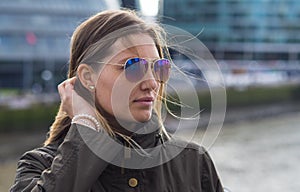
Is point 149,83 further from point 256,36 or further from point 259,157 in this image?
point 256,36

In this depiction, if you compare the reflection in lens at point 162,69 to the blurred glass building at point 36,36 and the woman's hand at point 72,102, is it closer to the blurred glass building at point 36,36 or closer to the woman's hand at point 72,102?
the woman's hand at point 72,102

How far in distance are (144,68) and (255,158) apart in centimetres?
854

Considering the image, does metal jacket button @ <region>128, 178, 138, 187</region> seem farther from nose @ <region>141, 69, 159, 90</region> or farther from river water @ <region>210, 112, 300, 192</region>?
river water @ <region>210, 112, 300, 192</region>

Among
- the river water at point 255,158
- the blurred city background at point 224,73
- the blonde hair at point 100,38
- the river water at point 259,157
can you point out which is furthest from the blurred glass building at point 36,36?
the blonde hair at point 100,38

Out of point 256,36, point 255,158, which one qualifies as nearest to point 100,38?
point 255,158

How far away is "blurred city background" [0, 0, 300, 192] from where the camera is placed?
742 centimetres

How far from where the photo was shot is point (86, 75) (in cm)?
82

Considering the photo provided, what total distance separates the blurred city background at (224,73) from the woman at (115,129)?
0.15 meters

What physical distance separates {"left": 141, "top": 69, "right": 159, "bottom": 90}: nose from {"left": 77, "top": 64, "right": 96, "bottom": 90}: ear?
0.27ft

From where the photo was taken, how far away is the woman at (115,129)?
75 centimetres

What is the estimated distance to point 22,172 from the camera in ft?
2.60

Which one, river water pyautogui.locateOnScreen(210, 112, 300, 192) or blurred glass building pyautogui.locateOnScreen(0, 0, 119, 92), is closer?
river water pyautogui.locateOnScreen(210, 112, 300, 192)

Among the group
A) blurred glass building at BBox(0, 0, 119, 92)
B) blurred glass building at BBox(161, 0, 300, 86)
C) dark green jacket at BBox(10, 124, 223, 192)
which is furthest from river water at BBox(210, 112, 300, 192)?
blurred glass building at BBox(161, 0, 300, 86)

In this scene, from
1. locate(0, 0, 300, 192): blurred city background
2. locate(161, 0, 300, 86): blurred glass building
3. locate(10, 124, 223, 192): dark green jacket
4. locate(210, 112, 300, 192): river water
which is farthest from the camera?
locate(161, 0, 300, 86): blurred glass building
